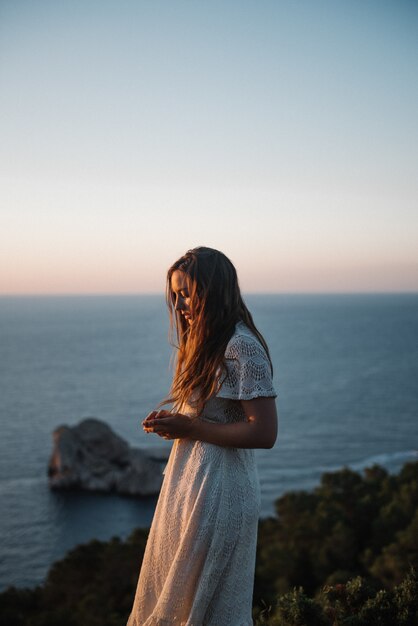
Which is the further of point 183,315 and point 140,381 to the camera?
point 140,381

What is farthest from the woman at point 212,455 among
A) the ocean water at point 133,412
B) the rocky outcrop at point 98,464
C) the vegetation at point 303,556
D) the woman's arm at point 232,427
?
the rocky outcrop at point 98,464

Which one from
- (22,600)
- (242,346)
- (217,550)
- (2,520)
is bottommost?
(2,520)

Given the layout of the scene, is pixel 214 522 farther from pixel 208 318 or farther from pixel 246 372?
pixel 208 318

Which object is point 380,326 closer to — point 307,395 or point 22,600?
point 307,395

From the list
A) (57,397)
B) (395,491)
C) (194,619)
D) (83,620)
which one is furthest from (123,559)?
(57,397)

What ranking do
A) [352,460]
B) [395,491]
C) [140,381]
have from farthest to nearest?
[140,381]
[352,460]
[395,491]

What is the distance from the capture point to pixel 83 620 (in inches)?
421

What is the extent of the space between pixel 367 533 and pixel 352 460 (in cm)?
3847

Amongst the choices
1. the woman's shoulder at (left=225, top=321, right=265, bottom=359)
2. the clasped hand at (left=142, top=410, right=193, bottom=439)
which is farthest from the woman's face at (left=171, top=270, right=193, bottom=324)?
the clasped hand at (left=142, top=410, right=193, bottom=439)

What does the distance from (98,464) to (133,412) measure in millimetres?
25285

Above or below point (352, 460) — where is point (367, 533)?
above

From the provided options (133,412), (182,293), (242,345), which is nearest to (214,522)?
(242,345)

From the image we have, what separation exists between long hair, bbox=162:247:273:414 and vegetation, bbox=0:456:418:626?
883 centimetres

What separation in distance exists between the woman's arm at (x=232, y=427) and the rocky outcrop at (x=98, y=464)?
146ft
